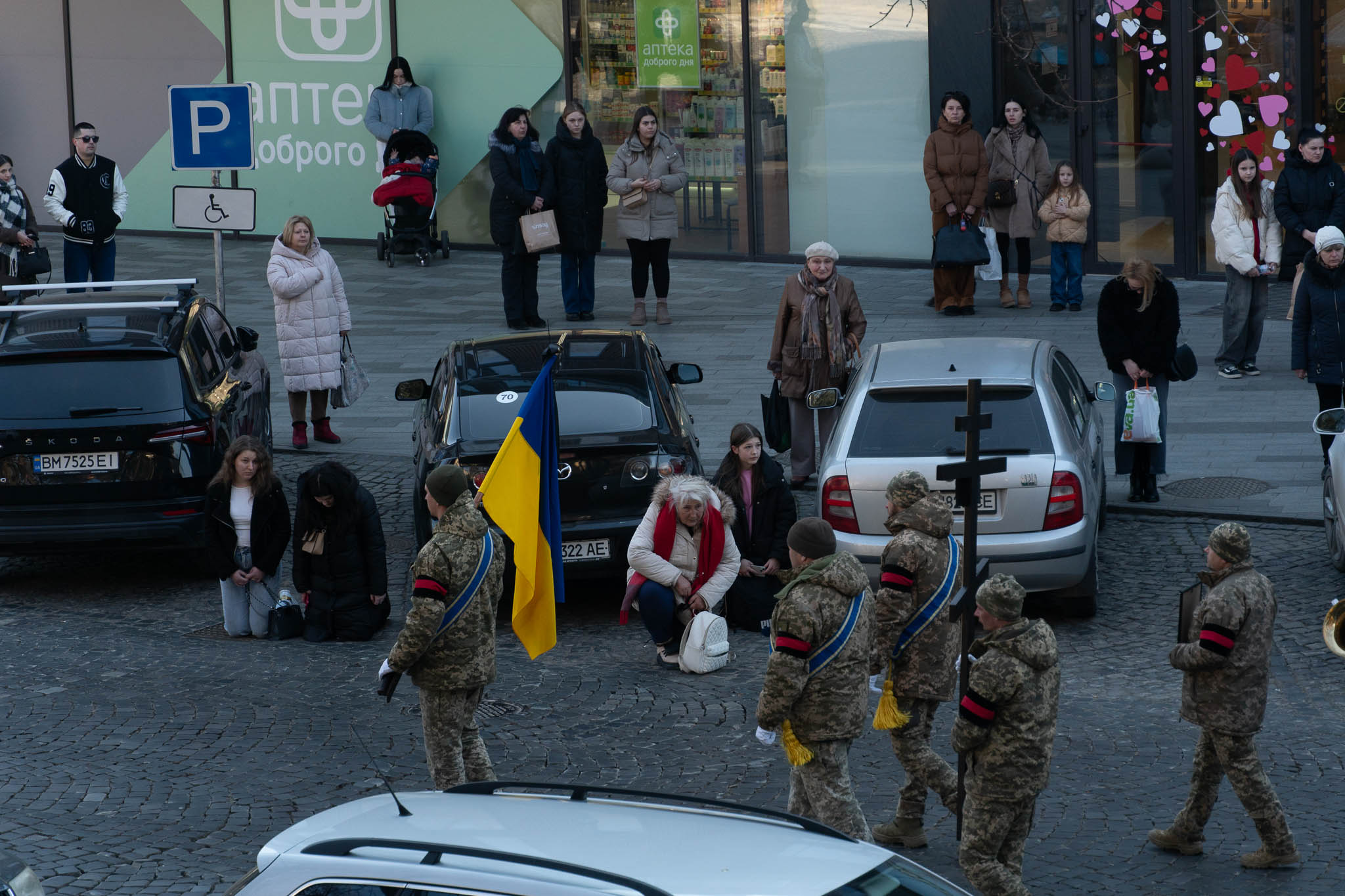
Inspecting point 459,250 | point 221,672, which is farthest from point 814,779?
point 459,250

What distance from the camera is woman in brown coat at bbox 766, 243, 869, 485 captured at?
1291 cm

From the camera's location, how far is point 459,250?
2447 centimetres

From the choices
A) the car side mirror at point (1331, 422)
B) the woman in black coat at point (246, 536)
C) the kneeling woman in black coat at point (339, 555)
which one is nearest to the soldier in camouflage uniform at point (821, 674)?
the kneeling woman in black coat at point (339, 555)

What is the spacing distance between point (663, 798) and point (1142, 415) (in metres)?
8.20

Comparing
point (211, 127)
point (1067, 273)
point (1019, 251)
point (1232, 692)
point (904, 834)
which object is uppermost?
point (211, 127)

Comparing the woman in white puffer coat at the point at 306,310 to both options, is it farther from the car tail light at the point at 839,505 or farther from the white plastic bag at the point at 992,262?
the white plastic bag at the point at 992,262

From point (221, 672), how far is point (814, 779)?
430 centimetres

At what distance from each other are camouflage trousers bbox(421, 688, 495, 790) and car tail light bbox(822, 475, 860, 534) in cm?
313

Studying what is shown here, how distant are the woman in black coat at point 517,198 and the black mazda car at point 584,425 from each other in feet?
21.0

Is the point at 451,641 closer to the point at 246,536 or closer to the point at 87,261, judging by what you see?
the point at 246,536

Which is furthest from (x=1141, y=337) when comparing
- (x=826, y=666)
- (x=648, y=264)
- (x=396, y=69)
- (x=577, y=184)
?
(x=396, y=69)

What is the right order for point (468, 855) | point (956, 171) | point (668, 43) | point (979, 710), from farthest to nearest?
point (668, 43), point (956, 171), point (979, 710), point (468, 855)

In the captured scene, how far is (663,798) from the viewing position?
4.71m

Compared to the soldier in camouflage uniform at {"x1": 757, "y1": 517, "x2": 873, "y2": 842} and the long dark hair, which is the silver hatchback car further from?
the long dark hair
